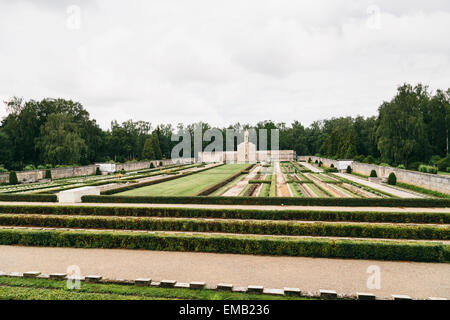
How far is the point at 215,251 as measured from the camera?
909cm

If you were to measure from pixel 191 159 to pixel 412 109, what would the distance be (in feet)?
153

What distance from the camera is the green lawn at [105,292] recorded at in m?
5.11

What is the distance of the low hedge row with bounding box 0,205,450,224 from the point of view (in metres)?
12.2

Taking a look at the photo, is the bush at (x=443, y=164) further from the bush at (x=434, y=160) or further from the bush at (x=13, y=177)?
the bush at (x=13, y=177)

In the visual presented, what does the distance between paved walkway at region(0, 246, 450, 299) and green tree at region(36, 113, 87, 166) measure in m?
32.8

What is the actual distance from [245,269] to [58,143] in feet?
130

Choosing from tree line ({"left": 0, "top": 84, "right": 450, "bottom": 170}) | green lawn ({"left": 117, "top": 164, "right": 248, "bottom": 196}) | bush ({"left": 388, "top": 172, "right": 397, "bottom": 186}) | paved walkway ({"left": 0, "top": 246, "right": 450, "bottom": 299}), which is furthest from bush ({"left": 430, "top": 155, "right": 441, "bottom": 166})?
paved walkway ({"left": 0, "top": 246, "right": 450, "bottom": 299})

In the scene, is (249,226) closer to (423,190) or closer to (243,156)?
(423,190)

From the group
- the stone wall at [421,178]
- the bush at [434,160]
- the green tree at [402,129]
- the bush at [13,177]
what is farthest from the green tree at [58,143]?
the bush at [434,160]

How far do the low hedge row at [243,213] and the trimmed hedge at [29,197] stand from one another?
2332 millimetres

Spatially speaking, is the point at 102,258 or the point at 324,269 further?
the point at 102,258
